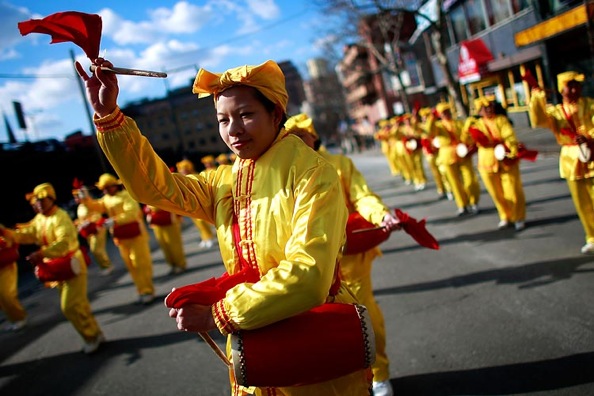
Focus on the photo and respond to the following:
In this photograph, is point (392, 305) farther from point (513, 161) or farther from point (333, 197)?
point (333, 197)

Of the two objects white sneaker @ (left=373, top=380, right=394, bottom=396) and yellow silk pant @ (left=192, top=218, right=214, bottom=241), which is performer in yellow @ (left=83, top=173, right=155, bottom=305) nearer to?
yellow silk pant @ (left=192, top=218, right=214, bottom=241)

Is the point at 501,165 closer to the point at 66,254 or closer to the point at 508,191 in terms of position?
the point at 508,191

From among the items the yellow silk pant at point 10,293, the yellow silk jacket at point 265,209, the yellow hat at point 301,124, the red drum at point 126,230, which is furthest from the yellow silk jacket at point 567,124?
the yellow silk pant at point 10,293

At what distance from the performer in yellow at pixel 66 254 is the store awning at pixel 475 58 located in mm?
17815

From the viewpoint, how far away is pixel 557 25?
12570mm

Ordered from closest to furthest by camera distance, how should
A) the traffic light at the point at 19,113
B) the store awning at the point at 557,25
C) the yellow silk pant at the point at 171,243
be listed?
1. the yellow silk pant at the point at 171,243
2. the store awning at the point at 557,25
3. the traffic light at the point at 19,113

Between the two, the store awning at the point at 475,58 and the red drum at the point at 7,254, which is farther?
the store awning at the point at 475,58

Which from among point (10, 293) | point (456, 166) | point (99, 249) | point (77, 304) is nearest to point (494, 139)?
point (456, 166)

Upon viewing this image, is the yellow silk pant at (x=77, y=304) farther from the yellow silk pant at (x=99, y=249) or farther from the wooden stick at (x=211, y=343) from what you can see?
the yellow silk pant at (x=99, y=249)

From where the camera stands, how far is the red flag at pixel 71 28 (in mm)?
1340

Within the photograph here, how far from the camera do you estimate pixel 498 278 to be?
463 centimetres

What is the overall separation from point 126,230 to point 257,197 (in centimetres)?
558

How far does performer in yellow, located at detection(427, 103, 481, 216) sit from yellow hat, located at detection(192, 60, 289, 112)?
648cm

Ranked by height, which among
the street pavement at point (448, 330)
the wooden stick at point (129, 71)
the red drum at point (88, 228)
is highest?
the wooden stick at point (129, 71)
